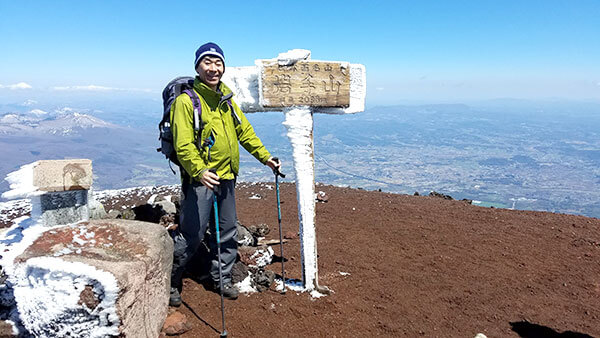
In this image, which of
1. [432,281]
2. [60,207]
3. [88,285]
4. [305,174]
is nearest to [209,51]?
[305,174]

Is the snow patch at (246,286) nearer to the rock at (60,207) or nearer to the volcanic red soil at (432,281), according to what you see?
the volcanic red soil at (432,281)

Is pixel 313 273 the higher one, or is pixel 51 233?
pixel 51 233

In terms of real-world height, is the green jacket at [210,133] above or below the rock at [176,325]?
above

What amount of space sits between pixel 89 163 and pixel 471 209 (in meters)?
7.80

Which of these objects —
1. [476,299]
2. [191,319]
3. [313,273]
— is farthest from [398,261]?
[191,319]

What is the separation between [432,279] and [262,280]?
2.42 metres

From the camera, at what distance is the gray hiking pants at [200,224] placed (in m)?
3.71

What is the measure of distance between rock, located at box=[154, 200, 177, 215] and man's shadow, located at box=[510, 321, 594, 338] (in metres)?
5.64

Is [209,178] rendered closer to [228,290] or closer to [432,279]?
[228,290]

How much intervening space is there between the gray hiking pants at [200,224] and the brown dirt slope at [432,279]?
43cm

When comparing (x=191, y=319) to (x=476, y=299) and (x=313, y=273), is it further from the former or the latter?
(x=476, y=299)

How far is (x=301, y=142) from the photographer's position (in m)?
4.20

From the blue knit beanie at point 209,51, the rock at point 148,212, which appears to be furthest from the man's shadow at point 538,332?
the rock at point 148,212

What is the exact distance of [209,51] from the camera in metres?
3.57
